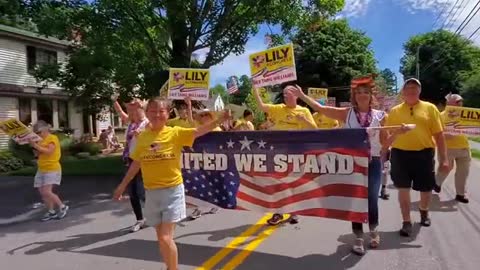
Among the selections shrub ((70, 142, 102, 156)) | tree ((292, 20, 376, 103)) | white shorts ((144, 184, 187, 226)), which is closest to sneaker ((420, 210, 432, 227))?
white shorts ((144, 184, 187, 226))

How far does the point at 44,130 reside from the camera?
29.3ft

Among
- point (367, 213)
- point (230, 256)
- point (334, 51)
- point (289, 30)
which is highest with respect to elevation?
point (334, 51)

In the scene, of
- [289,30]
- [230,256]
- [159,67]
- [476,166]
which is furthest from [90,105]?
[230,256]

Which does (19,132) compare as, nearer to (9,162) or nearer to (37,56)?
(9,162)

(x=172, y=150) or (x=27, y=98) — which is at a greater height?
(x=27, y=98)

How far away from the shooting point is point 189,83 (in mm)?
9344

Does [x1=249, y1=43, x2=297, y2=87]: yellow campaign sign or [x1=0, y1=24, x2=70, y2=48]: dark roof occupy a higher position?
[x1=0, y1=24, x2=70, y2=48]: dark roof

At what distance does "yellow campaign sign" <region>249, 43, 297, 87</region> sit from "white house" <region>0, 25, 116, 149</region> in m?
16.1

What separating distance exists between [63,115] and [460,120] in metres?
24.4

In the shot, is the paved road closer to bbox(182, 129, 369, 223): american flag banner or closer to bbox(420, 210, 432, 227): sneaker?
bbox(420, 210, 432, 227): sneaker

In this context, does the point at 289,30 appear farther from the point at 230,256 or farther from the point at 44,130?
the point at 230,256

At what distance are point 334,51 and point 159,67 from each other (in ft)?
118

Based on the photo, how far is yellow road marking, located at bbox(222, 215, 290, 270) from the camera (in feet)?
18.5

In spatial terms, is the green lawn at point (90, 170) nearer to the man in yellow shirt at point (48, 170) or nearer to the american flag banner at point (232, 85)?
the american flag banner at point (232, 85)
